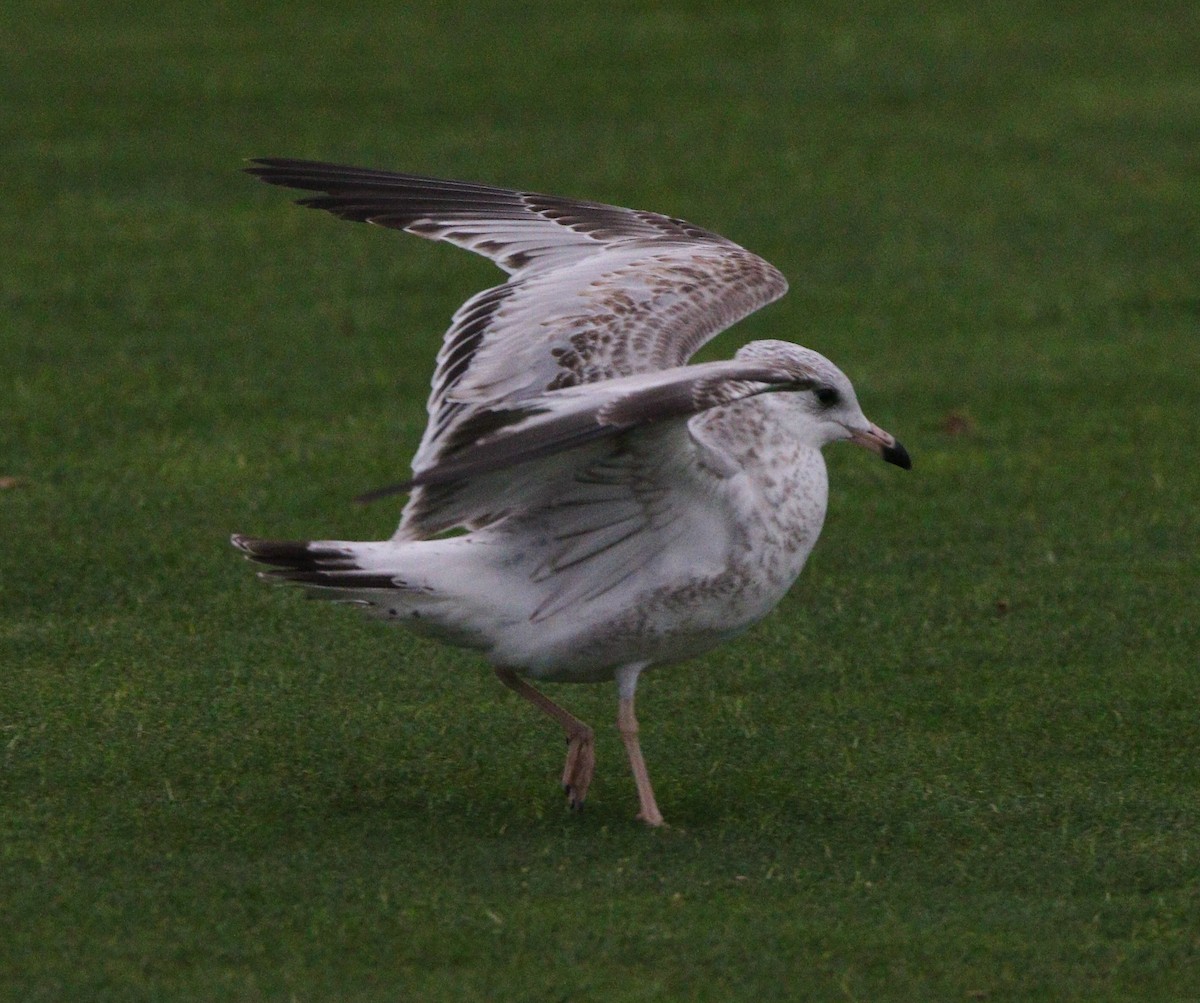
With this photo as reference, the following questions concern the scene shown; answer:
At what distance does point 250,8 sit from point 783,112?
4983 mm

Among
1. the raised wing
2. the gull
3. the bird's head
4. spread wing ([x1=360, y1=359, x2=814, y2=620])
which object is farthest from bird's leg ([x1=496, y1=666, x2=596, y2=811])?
the bird's head

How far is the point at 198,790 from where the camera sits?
5.34 m

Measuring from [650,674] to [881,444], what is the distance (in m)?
1.21

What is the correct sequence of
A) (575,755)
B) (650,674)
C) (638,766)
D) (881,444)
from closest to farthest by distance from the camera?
(638,766), (575,755), (881,444), (650,674)

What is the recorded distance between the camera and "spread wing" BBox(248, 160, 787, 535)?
18.5ft

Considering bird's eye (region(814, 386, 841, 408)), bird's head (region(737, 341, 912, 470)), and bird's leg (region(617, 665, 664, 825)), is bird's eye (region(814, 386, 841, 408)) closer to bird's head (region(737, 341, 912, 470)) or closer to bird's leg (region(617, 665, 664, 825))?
bird's head (region(737, 341, 912, 470))

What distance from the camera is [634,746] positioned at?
5348 mm

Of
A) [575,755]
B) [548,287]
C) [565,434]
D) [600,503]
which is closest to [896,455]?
[600,503]

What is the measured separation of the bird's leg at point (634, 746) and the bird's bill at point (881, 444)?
0.91 meters

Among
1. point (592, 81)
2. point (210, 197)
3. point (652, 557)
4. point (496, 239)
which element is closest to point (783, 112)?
point (592, 81)

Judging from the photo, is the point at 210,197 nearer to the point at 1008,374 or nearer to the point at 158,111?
the point at 158,111

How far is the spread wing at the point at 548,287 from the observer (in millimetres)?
5641

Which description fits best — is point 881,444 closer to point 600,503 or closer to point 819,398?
point 819,398

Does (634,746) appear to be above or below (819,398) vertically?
below
